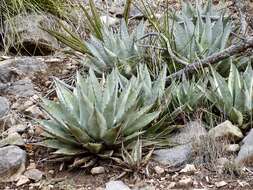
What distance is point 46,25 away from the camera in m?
5.03

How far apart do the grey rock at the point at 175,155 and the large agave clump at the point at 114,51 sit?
979mm

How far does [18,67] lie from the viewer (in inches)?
178

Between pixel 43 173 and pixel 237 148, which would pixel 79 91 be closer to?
pixel 43 173

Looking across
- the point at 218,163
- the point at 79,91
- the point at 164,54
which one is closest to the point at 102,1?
the point at 164,54

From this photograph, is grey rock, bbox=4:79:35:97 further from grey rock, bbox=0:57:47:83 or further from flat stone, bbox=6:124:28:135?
flat stone, bbox=6:124:28:135

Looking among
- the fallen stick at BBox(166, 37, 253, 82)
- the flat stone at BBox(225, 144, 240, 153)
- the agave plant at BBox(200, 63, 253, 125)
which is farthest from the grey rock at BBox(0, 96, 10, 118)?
the flat stone at BBox(225, 144, 240, 153)

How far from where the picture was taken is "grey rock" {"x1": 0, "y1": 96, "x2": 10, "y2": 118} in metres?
3.83

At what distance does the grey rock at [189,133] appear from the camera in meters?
3.18

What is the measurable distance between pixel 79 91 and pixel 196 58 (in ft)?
3.48

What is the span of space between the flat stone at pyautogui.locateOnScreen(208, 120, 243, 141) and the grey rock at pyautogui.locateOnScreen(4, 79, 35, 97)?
157 centimetres

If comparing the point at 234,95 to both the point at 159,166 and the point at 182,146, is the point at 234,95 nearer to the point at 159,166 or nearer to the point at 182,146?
the point at 182,146

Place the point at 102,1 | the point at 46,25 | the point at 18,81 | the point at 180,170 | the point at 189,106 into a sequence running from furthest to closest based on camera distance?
the point at 102,1 < the point at 46,25 < the point at 18,81 < the point at 189,106 < the point at 180,170

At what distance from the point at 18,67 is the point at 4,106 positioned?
0.71 metres

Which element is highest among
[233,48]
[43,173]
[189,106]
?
[233,48]
